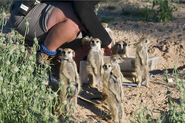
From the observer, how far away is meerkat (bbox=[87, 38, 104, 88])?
17.8ft

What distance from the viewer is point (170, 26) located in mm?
7676

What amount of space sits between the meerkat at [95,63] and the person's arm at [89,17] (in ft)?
0.54

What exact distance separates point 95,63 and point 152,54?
Answer: 1613 millimetres

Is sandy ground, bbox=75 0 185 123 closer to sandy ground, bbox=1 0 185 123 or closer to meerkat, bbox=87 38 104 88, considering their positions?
sandy ground, bbox=1 0 185 123

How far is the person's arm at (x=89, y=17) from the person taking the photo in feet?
17.7

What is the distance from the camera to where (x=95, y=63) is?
17.9 ft

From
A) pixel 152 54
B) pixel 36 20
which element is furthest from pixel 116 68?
pixel 152 54

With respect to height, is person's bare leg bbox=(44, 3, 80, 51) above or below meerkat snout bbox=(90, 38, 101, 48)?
above

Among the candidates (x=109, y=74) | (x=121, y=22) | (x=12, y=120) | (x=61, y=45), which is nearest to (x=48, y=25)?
(x=61, y=45)

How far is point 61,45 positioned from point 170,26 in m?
2.74

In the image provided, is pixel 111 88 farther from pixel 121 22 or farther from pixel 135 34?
pixel 121 22

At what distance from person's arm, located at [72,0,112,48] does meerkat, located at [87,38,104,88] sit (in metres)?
0.16

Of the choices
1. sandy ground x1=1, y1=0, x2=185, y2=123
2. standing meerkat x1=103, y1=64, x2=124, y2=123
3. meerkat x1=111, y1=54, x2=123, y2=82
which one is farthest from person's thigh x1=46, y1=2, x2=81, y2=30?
standing meerkat x1=103, y1=64, x2=124, y2=123

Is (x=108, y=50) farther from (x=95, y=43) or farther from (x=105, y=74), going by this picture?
(x=105, y=74)
